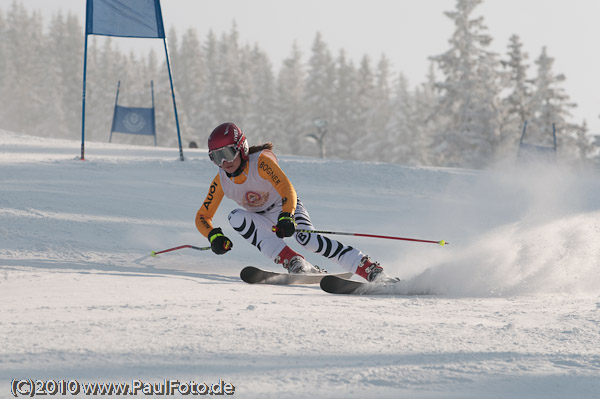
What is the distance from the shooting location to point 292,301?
3.70 m

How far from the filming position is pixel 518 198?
401 inches

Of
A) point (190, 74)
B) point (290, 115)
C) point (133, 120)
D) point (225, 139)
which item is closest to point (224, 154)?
point (225, 139)

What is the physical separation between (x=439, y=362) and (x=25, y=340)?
5.03ft

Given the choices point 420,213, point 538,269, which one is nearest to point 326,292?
point 538,269

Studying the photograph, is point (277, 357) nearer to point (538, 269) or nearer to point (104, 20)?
point (538, 269)

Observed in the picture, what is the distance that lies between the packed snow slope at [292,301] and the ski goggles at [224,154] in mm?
929

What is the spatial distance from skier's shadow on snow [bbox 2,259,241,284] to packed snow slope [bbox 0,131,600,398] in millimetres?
33

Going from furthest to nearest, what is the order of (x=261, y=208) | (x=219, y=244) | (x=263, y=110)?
(x=263, y=110) → (x=261, y=208) → (x=219, y=244)

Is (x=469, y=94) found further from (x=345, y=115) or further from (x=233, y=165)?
(x=233, y=165)

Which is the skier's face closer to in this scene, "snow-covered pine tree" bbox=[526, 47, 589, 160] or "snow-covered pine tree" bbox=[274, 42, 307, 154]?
"snow-covered pine tree" bbox=[526, 47, 589, 160]

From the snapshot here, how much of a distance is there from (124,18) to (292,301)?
786 cm

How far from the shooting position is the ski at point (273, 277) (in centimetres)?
484

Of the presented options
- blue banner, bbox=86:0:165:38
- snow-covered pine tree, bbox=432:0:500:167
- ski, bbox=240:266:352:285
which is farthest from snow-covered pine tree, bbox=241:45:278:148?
ski, bbox=240:266:352:285

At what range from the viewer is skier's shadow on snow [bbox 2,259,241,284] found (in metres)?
4.90
